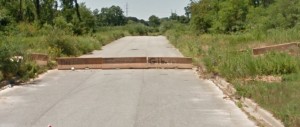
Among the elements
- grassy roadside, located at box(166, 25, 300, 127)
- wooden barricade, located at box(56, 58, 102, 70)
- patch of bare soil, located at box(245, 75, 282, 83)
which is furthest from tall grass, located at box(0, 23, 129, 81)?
patch of bare soil, located at box(245, 75, 282, 83)

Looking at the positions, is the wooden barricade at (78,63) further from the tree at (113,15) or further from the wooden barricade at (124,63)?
the tree at (113,15)

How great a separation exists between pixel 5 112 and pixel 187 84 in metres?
6.73

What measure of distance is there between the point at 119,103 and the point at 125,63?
→ 919cm

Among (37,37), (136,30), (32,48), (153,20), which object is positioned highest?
(153,20)

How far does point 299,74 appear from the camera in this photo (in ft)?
39.7

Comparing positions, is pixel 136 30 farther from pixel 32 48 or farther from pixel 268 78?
pixel 268 78

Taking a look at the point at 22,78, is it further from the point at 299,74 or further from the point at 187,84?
the point at 299,74

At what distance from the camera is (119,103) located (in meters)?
9.80

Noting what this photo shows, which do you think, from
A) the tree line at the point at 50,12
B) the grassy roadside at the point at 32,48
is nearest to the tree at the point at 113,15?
the tree line at the point at 50,12

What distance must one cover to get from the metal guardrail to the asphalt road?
327 centimetres

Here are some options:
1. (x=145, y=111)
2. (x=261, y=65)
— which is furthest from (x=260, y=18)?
(x=145, y=111)

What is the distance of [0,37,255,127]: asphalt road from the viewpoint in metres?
7.78

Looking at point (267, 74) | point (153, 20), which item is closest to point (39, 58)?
point (267, 74)

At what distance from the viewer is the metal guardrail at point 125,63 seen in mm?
18672
